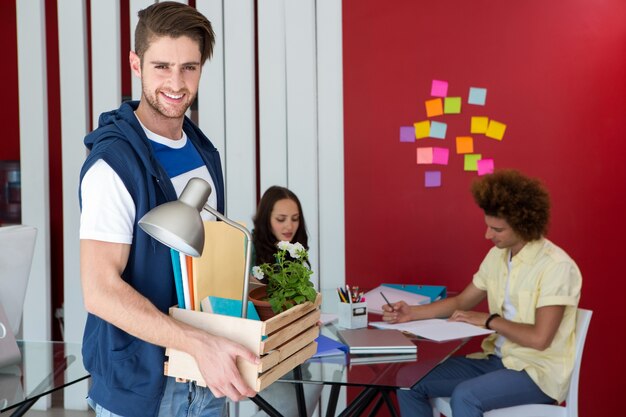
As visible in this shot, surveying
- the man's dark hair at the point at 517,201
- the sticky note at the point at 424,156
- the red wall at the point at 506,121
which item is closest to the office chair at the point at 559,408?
the man's dark hair at the point at 517,201

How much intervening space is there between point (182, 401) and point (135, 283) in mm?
276

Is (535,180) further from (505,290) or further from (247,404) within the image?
(247,404)

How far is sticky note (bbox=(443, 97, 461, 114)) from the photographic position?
362 centimetres

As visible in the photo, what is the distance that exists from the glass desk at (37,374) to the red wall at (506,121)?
1.96 meters

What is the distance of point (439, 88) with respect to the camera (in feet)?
12.0

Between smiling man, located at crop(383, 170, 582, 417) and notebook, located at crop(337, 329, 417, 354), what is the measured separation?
0.93 ft

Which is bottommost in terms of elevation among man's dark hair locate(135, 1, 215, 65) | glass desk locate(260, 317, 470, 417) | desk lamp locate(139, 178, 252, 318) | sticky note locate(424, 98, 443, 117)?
glass desk locate(260, 317, 470, 417)

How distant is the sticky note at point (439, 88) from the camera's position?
3639 millimetres

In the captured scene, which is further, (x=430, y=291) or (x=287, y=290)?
(x=430, y=291)

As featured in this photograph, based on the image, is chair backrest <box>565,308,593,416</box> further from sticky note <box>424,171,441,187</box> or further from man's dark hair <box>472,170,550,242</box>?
sticky note <box>424,171,441,187</box>

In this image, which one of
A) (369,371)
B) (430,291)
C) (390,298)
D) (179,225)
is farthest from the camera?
(430,291)

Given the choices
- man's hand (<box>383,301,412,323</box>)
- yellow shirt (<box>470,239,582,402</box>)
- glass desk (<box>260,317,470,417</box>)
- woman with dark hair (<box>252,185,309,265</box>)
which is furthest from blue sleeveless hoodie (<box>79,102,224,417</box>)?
woman with dark hair (<box>252,185,309,265</box>)

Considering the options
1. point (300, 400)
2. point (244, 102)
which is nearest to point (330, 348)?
point (300, 400)

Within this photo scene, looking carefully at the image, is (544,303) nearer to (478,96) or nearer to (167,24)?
(478,96)
